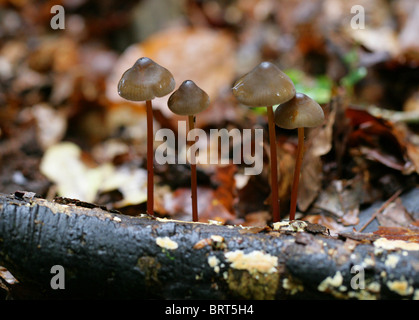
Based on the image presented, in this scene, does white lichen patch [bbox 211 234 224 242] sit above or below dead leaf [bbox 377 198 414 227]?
below

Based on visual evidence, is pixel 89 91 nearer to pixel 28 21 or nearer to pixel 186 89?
pixel 28 21

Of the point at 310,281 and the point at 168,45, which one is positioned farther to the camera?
the point at 168,45

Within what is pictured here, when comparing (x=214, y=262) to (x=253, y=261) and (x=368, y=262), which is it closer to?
(x=253, y=261)

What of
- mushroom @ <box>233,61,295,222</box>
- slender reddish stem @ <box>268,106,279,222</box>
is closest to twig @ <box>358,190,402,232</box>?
slender reddish stem @ <box>268,106,279,222</box>

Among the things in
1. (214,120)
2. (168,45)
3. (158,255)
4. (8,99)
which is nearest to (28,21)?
(8,99)

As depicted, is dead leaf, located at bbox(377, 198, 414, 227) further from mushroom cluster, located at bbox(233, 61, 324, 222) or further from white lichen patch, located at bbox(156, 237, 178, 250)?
white lichen patch, located at bbox(156, 237, 178, 250)

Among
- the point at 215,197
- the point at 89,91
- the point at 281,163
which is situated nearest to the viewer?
the point at 281,163
